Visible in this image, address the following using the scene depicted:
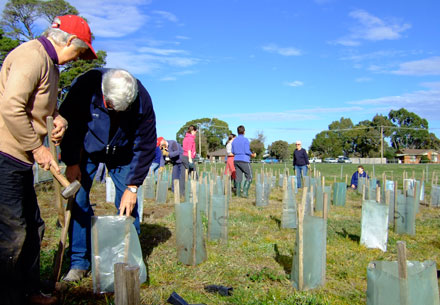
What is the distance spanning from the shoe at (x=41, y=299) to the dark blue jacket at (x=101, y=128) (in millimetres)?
1042

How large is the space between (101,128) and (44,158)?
2.57 feet

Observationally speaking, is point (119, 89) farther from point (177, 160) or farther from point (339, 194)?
point (339, 194)

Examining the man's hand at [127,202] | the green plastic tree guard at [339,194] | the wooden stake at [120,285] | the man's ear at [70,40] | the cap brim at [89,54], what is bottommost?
the green plastic tree guard at [339,194]

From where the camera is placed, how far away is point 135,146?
3.19 metres

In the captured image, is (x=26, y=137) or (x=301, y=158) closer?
(x=26, y=137)

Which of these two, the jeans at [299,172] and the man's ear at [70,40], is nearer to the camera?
the man's ear at [70,40]

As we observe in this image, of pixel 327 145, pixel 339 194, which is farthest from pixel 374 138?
pixel 339 194

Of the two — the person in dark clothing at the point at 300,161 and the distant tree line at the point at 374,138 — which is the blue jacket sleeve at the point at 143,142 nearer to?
the person in dark clothing at the point at 300,161

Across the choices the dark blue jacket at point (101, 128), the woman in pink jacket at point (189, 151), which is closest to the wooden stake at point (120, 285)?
the dark blue jacket at point (101, 128)

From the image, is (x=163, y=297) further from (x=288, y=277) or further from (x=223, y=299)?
(x=288, y=277)

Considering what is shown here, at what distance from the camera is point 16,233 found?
2211mm

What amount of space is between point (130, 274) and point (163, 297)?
143 cm

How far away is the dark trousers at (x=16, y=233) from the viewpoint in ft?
7.06

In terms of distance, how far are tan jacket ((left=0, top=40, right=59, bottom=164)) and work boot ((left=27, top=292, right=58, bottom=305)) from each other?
3.11 ft
